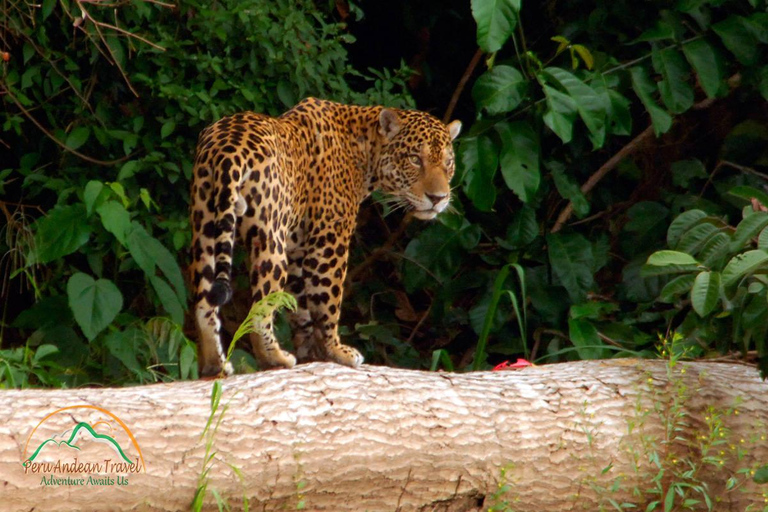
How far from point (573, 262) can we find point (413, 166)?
1597mm

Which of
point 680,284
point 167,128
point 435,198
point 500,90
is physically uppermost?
point 500,90

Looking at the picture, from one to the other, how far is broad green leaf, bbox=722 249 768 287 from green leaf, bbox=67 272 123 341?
9.47ft

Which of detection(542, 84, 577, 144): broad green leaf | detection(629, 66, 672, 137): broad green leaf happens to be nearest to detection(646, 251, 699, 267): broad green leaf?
detection(542, 84, 577, 144): broad green leaf

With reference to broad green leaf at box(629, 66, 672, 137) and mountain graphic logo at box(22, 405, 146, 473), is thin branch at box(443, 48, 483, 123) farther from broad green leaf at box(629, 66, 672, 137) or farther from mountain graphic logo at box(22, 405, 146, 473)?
mountain graphic logo at box(22, 405, 146, 473)

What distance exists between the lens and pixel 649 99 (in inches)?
253

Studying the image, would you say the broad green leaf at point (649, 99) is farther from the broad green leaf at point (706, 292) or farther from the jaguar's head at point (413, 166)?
the broad green leaf at point (706, 292)

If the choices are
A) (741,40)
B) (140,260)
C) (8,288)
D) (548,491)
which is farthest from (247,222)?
(741,40)

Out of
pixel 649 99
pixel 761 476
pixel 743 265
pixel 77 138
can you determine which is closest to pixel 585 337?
pixel 649 99

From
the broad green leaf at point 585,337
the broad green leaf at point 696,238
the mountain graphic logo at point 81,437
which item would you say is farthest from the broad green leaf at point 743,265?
the mountain graphic logo at point 81,437

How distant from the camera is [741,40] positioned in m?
6.43

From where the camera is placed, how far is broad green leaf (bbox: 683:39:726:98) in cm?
644

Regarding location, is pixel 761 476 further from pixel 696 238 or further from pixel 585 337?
pixel 585 337

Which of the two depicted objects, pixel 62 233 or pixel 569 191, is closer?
pixel 62 233

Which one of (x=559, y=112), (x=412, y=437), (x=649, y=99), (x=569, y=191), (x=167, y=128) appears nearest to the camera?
(x=412, y=437)
